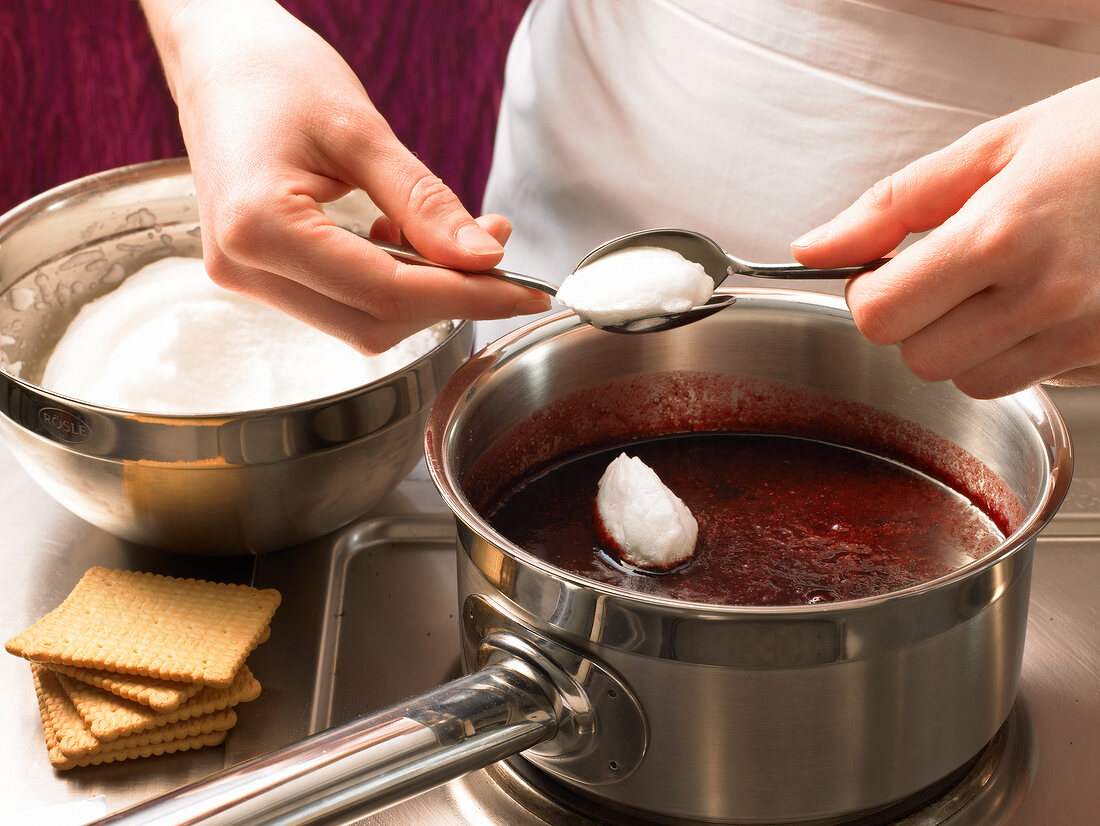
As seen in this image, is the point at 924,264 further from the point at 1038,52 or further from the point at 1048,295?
the point at 1038,52

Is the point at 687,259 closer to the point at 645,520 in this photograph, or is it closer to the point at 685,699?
the point at 645,520

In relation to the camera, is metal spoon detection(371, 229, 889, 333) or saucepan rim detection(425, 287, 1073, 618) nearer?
saucepan rim detection(425, 287, 1073, 618)

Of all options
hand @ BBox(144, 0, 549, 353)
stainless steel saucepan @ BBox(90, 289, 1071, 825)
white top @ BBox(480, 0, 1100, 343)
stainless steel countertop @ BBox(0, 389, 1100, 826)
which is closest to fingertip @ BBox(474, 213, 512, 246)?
hand @ BBox(144, 0, 549, 353)

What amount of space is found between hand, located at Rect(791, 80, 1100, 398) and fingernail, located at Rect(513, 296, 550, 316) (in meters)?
0.18

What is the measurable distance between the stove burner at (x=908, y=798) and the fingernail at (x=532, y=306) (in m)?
0.30

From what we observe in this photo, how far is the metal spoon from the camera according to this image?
2.20 feet

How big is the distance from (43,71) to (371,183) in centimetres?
161

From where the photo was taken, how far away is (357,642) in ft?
2.50

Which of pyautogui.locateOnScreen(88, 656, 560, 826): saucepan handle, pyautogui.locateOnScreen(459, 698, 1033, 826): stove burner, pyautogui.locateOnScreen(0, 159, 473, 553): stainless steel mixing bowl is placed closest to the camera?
pyautogui.locateOnScreen(88, 656, 560, 826): saucepan handle

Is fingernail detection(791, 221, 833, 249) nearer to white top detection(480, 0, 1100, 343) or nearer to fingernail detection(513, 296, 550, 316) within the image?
fingernail detection(513, 296, 550, 316)

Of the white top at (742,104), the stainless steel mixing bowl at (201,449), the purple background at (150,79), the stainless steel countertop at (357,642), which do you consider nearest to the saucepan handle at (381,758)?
the stainless steel countertop at (357,642)

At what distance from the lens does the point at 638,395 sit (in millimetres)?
859

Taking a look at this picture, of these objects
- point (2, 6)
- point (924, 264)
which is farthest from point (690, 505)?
point (2, 6)

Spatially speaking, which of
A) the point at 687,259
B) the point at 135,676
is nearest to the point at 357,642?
the point at 135,676
